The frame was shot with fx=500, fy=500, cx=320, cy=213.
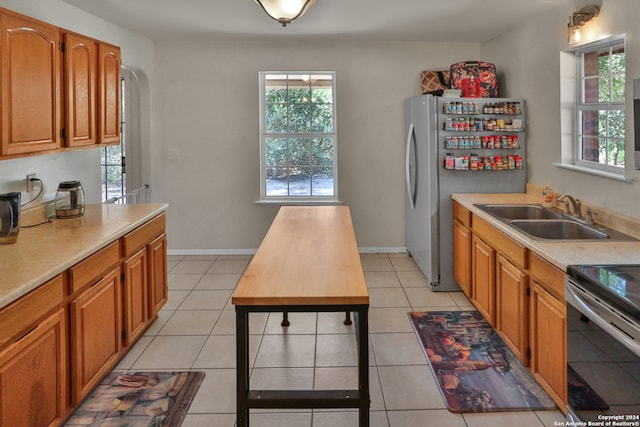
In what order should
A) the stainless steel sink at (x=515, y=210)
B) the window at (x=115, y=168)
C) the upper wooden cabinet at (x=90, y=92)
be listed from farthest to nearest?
the window at (x=115, y=168) → the stainless steel sink at (x=515, y=210) → the upper wooden cabinet at (x=90, y=92)

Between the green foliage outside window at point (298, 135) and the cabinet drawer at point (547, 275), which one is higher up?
the green foliage outside window at point (298, 135)

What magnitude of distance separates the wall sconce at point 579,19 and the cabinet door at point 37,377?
3549 mm

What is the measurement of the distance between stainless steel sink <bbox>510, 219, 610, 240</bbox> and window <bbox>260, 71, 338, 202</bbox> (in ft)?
9.15

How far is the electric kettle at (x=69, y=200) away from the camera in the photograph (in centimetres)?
324

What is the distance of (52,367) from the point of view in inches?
84.7

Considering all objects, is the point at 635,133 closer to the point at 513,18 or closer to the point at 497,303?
the point at 497,303

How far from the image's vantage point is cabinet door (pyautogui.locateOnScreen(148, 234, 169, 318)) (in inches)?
136

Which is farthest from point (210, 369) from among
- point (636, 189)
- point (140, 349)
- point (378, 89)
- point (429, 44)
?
point (429, 44)

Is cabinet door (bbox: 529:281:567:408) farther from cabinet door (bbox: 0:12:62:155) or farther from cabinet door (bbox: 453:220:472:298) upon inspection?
cabinet door (bbox: 0:12:62:155)

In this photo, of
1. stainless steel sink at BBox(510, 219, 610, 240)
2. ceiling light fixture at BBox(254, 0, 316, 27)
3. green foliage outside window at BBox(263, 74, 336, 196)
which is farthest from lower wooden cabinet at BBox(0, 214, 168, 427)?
green foliage outside window at BBox(263, 74, 336, 196)

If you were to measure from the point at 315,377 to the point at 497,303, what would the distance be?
129 centimetres

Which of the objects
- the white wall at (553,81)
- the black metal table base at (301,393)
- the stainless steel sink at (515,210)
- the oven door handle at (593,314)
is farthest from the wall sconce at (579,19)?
the black metal table base at (301,393)

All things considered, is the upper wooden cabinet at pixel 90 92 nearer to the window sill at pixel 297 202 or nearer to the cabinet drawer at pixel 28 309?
the cabinet drawer at pixel 28 309

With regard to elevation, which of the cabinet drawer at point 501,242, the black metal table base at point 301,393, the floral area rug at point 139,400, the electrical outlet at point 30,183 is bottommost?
the floral area rug at point 139,400
